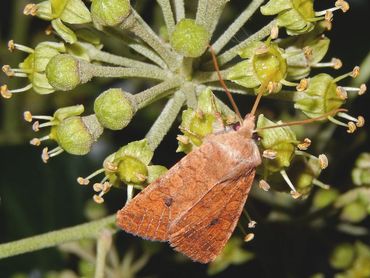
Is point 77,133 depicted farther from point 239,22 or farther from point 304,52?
point 304,52

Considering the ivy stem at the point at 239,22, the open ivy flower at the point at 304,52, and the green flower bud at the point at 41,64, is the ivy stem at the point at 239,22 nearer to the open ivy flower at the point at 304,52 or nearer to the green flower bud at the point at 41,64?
the open ivy flower at the point at 304,52

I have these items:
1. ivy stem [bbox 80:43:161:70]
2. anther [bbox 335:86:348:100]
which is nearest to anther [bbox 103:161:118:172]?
ivy stem [bbox 80:43:161:70]

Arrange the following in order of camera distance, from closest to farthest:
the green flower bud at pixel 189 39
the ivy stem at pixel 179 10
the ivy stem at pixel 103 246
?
the green flower bud at pixel 189 39 → the ivy stem at pixel 179 10 → the ivy stem at pixel 103 246

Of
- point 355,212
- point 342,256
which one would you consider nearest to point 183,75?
point 355,212

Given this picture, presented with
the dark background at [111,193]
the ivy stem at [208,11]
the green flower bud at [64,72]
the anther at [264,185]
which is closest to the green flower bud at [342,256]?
the dark background at [111,193]

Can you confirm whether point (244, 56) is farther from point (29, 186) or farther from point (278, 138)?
point (29, 186)

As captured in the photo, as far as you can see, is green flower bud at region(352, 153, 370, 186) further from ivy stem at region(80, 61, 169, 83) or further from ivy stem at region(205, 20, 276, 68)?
ivy stem at region(80, 61, 169, 83)
